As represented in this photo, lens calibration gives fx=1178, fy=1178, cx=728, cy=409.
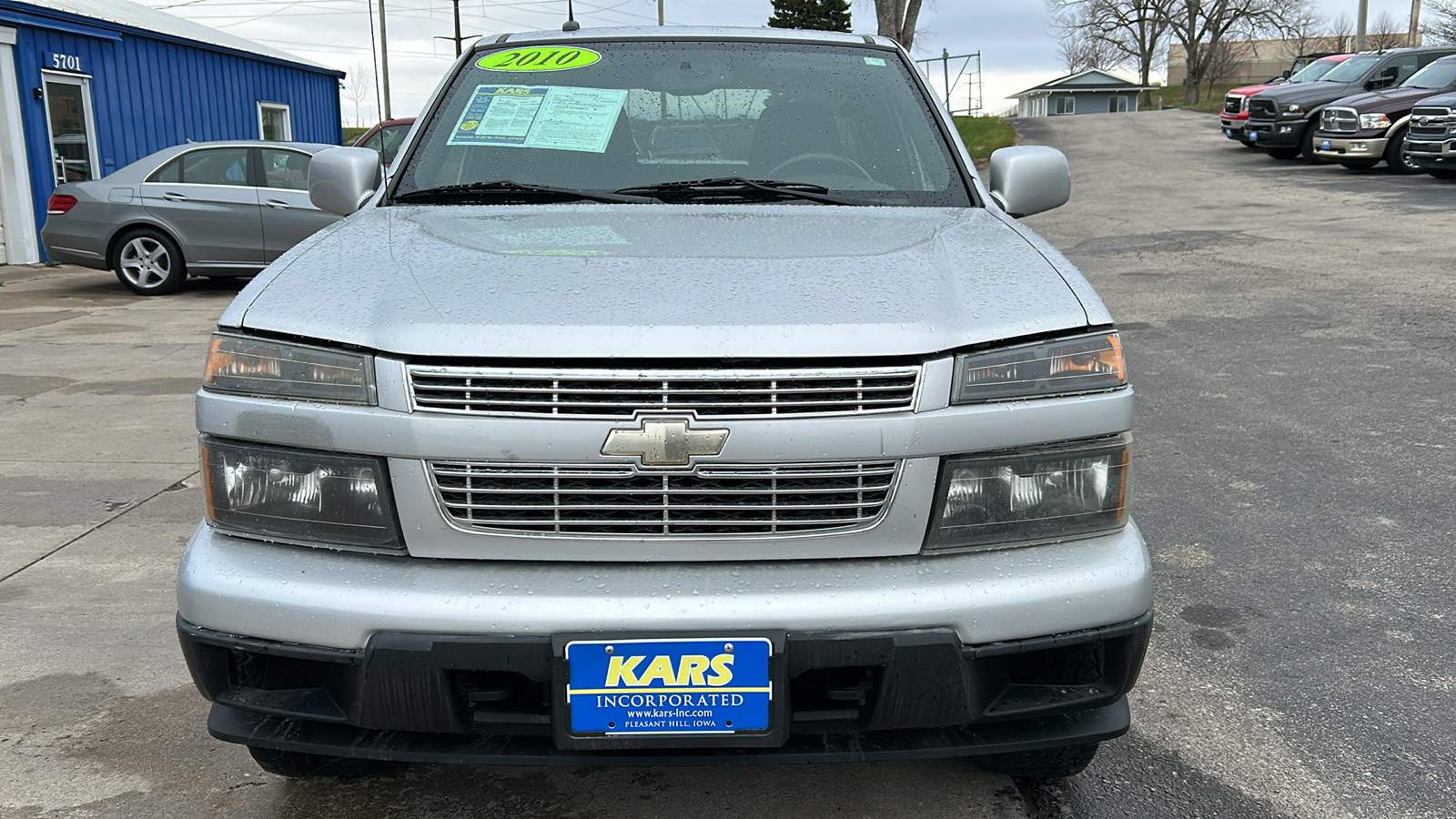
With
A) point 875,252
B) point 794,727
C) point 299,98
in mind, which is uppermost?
point 299,98

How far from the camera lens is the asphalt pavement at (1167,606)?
8.43ft

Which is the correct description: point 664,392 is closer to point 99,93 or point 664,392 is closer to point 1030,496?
point 1030,496

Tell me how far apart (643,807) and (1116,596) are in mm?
1106

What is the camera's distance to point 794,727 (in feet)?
6.51

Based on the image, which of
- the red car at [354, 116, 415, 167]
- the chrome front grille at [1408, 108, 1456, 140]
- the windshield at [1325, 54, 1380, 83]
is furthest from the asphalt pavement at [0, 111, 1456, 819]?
the windshield at [1325, 54, 1380, 83]

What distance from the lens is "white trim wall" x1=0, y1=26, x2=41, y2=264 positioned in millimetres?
14047

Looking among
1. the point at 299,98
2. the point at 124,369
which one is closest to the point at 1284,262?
the point at 124,369

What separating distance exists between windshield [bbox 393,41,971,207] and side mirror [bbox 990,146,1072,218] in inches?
9.5

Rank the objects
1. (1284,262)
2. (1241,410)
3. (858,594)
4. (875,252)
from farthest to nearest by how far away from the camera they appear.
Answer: (1284,262) → (1241,410) → (875,252) → (858,594)

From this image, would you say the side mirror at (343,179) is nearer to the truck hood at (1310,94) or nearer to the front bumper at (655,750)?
the front bumper at (655,750)

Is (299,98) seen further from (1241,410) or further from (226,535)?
(226,535)

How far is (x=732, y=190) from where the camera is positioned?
9.84 ft

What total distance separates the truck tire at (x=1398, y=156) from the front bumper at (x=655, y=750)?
1910 cm

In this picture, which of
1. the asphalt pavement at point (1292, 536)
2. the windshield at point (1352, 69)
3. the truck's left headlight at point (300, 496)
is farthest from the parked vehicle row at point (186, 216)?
the windshield at point (1352, 69)
